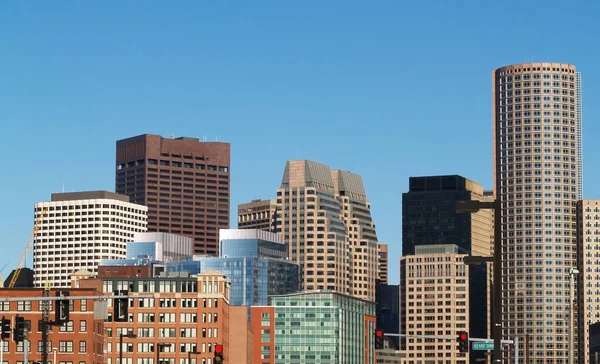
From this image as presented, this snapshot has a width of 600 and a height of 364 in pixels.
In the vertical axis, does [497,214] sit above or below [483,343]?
above

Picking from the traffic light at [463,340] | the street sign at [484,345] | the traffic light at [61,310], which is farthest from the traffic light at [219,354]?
the traffic light at [61,310]

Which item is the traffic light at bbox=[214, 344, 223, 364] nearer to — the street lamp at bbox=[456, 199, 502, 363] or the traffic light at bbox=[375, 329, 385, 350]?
the traffic light at bbox=[375, 329, 385, 350]

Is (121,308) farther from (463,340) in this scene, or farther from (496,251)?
(463,340)

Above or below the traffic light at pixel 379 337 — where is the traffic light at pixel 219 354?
below

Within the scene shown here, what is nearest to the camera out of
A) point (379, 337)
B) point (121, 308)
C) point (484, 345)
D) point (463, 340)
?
point (121, 308)

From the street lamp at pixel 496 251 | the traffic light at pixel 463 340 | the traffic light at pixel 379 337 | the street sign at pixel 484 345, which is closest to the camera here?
the street lamp at pixel 496 251

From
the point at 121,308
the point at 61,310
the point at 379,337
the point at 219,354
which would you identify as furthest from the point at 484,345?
the point at 61,310

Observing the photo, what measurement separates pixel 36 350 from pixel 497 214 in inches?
5991

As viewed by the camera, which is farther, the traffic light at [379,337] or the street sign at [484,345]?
the traffic light at [379,337]

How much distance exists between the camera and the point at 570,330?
71125 millimetres

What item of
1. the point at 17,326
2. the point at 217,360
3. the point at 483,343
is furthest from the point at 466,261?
the point at 217,360

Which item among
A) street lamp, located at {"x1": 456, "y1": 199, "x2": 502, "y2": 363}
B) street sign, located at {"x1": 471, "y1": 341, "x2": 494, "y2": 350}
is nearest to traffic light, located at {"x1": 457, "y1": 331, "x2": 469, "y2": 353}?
street sign, located at {"x1": 471, "y1": 341, "x2": 494, "y2": 350}

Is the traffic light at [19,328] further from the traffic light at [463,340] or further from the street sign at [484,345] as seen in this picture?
the street sign at [484,345]

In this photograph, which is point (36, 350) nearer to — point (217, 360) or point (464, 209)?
point (217, 360)
